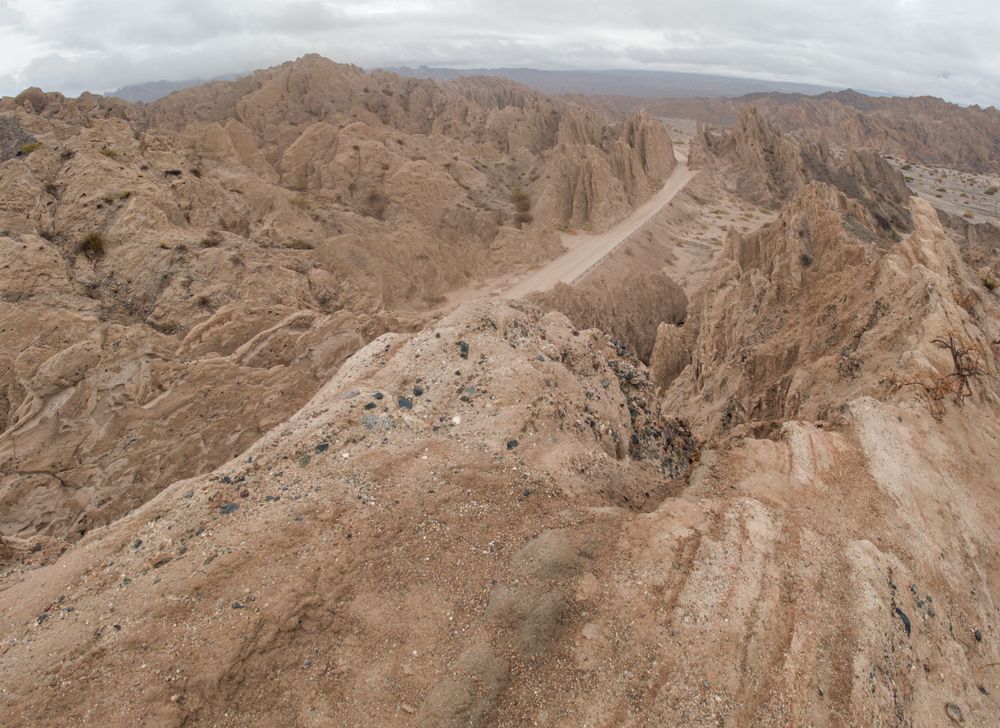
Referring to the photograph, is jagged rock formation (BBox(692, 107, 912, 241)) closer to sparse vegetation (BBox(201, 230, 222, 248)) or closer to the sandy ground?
the sandy ground

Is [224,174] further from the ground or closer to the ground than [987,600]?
further from the ground

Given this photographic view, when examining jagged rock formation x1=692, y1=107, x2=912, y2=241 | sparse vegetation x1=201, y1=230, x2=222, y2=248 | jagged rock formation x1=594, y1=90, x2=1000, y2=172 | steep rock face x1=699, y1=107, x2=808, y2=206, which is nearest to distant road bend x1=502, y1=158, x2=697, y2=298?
steep rock face x1=699, y1=107, x2=808, y2=206

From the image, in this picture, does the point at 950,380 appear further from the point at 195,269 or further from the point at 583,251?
the point at 583,251

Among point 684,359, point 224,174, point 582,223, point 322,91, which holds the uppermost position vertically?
point 322,91

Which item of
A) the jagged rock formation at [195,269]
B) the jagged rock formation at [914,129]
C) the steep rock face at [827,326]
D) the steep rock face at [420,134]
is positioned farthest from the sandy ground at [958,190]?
the steep rock face at [827,326]

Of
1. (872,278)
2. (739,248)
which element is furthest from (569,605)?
(739,248)

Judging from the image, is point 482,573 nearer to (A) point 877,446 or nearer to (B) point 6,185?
(A) point 877,446

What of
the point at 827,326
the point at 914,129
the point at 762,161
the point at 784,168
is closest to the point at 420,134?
the point at 762,161
